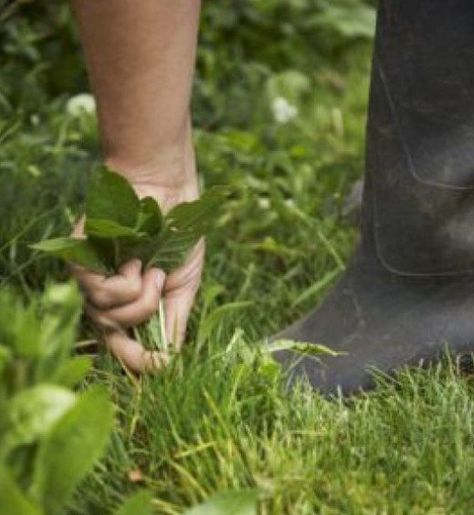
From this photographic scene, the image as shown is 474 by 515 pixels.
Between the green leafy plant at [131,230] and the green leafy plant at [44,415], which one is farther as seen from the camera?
the green leafy plant at [131,230]

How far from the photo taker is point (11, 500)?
1052 millimetres

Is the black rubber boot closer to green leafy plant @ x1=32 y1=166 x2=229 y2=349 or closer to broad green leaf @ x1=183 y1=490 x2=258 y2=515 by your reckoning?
green leafy plant @ x1=32 y1=166 x2=229 y2=349

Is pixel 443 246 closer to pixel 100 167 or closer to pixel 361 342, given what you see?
pixel 361 342

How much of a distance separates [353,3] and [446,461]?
1.99m

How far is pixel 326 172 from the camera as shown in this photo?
2.39 m

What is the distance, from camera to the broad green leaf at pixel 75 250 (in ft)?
5.01

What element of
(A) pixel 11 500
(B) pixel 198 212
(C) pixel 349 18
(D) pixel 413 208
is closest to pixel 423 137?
(D) pixel 413 208

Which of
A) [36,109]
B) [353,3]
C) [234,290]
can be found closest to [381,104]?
[234,290]

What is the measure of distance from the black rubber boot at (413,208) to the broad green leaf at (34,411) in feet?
1.83

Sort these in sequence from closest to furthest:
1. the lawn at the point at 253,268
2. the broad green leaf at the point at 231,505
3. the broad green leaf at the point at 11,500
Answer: the broad green leaf at the point at 11,500, the broad green leaf at the point at 231,505, the lawn at the point at 253,268

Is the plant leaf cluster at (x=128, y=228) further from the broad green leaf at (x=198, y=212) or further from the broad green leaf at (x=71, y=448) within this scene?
the broad green leaf at (x=71, y=448)

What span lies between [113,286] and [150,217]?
0.30 ft

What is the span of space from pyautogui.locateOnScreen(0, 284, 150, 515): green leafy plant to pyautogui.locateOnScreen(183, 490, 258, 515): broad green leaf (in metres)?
0.11

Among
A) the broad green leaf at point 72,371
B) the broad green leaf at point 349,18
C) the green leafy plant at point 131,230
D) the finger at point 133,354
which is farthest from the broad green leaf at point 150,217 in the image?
the broad green leaf at point 349,18
